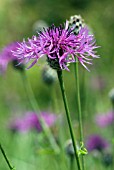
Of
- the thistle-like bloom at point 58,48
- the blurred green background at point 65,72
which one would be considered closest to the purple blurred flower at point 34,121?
the blurred green background at point 65,72

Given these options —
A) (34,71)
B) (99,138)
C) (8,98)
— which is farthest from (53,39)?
(34,71)

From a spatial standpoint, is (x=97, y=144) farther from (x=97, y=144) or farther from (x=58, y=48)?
(x=58, y=48)

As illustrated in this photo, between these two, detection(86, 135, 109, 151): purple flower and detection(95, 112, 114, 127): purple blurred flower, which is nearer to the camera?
detection(86, 135, 109, 151): purple flower

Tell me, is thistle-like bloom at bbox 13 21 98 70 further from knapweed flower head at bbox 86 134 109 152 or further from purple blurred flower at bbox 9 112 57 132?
purple blurred flower at bbox 9 112 57 132

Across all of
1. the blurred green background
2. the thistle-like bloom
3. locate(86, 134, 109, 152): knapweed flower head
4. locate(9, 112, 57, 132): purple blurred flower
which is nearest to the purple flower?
locate(86, 134, 109, 152): knapweed flower head

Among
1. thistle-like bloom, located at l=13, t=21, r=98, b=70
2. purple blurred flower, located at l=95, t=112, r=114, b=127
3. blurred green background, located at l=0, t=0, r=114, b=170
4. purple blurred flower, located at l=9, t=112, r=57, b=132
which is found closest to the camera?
thistle-like bloom, located at l=13, t=21, r=98, b=70

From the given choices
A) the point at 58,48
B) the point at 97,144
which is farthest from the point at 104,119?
the point at 58,48

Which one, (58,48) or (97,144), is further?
(97,144)
